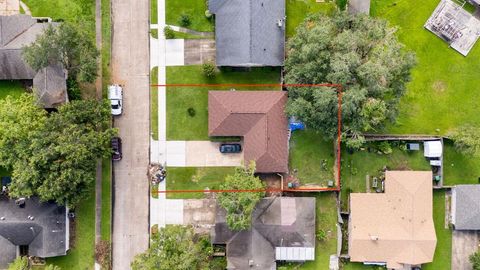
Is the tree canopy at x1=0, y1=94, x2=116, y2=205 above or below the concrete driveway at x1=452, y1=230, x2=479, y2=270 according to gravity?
above

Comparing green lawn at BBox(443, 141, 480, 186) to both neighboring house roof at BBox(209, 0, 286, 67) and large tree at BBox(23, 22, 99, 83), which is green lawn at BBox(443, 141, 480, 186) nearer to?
neighboring house roof at BBox(209, 0, 286, 67)

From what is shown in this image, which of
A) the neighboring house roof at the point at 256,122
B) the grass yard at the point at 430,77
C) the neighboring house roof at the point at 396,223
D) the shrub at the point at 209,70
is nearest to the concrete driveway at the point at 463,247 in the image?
the neighboring house roof at the point at 396,223

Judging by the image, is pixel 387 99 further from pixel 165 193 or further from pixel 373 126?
pixel 165 193

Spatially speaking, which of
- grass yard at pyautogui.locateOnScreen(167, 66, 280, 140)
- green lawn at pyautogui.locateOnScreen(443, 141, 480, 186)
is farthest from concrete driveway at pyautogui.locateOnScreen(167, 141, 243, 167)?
green lawn at pyautogui.locateOnScreen(443, 141, 480, 186)

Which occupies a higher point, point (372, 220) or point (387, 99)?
point (387, 99)

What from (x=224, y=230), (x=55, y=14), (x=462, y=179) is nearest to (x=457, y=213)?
(x=462, y=179)

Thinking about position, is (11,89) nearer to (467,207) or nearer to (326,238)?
(326,238)
